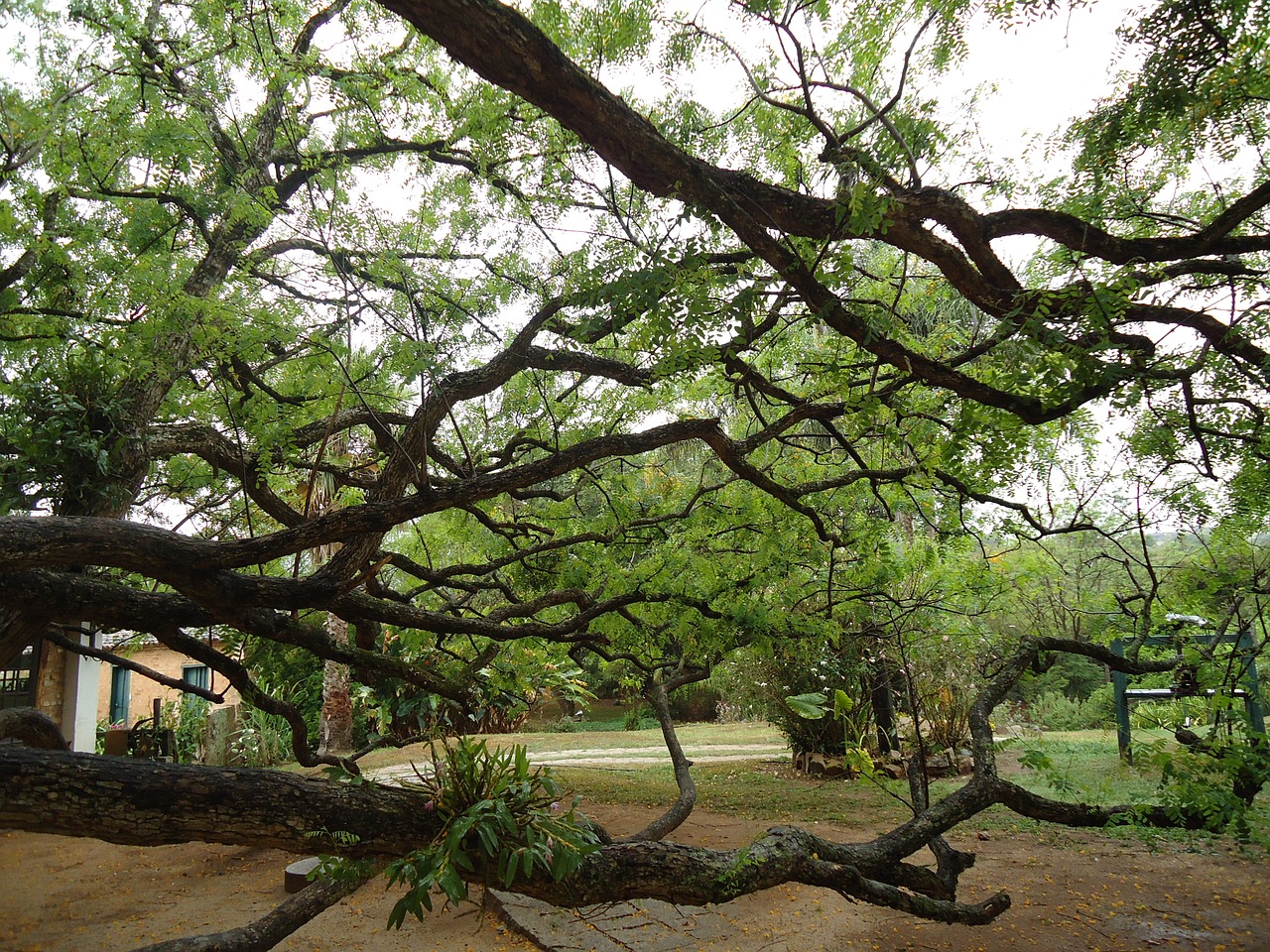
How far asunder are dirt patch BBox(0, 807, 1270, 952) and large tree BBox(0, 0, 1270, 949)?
83 cm

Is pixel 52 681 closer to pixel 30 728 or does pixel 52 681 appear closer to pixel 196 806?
pixel 30 728

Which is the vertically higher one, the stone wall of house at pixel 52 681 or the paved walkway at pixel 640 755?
the stone wall of house at pixel 52 681

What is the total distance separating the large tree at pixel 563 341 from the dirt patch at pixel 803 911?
827 mm

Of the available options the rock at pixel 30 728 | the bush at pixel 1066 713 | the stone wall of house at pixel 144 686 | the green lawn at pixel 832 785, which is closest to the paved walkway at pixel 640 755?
the green lawn at pixel 832 785

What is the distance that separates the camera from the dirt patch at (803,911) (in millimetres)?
4473

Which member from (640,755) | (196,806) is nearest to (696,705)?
(640,755)

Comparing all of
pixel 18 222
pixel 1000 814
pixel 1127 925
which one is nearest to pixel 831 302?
pixel 1127 925

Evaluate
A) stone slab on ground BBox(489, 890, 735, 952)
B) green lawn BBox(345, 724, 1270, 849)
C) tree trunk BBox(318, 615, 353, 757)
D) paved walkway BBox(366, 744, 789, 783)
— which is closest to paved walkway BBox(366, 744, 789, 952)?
stone slab on ground BBox(489, 890, 735, 952)

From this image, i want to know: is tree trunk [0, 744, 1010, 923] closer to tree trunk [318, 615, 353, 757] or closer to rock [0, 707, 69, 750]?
rock [0, 707, 69, 750]

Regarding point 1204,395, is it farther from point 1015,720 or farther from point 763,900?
point 1015,720

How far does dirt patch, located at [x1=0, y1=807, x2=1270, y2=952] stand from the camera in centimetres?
447

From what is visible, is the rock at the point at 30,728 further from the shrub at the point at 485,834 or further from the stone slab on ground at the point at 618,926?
the shrub at the point at 485,834

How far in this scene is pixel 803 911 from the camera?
5109 millimetres

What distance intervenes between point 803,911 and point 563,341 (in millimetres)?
4263
